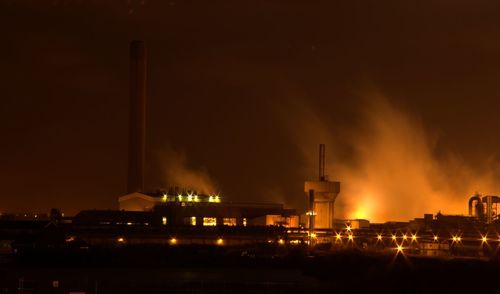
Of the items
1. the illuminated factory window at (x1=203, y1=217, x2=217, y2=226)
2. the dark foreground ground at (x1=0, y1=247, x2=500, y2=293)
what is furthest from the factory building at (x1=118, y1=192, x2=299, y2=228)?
the dark foreground ground at (x1=0, y1=247, x2=500, y2=293)

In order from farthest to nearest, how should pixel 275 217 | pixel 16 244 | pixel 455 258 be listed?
pixel 275 217 < pixel 16 244 < pixel 455 258

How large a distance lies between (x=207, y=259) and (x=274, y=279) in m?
10.6

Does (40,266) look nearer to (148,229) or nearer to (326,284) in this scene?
(148,229)

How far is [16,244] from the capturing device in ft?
184

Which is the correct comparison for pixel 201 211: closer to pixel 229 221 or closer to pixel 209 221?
pixel 209 221

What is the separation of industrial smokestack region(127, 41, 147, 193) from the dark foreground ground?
15.6 metres

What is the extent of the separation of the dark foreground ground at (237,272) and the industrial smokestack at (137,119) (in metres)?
15.6

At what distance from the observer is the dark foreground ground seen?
36.9 m

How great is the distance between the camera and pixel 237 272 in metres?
48.5

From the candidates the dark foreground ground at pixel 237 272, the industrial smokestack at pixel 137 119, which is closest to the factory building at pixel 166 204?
the industrial smokestack at pixel 137 119

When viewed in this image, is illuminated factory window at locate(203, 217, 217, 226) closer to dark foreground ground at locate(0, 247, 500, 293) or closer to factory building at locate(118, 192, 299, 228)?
factory building at locate(118, 192, 299, 228)

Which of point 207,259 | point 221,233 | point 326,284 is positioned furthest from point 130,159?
point 326,284

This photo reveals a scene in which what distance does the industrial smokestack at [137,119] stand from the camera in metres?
71.4

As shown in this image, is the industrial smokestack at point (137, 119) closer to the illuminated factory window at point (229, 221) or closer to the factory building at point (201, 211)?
the factory building at point (201, 211)
